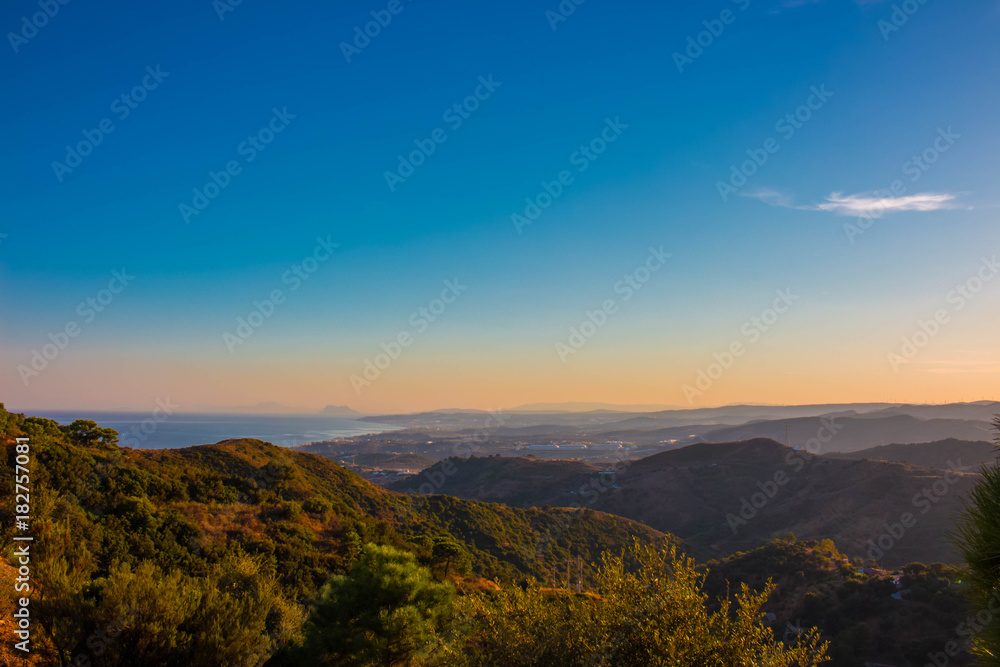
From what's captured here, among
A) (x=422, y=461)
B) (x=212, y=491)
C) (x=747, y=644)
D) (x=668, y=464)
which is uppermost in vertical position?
(x=747, y=644)

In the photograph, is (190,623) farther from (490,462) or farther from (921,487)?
(490,462)

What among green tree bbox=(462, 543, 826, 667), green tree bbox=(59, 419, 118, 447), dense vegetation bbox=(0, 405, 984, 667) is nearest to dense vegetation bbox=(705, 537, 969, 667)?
dense vegetation bbox=(0, 405, 984, 667)

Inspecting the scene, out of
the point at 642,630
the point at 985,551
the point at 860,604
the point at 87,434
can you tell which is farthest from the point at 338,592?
the point at 860,604

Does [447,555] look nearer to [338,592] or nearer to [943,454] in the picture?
[338,592]

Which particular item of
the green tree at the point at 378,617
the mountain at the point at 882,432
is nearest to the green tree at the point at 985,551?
the green tree at the point at 378,617

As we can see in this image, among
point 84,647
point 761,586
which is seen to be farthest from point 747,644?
point 761,586

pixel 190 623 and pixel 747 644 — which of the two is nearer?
pixel 747 644
